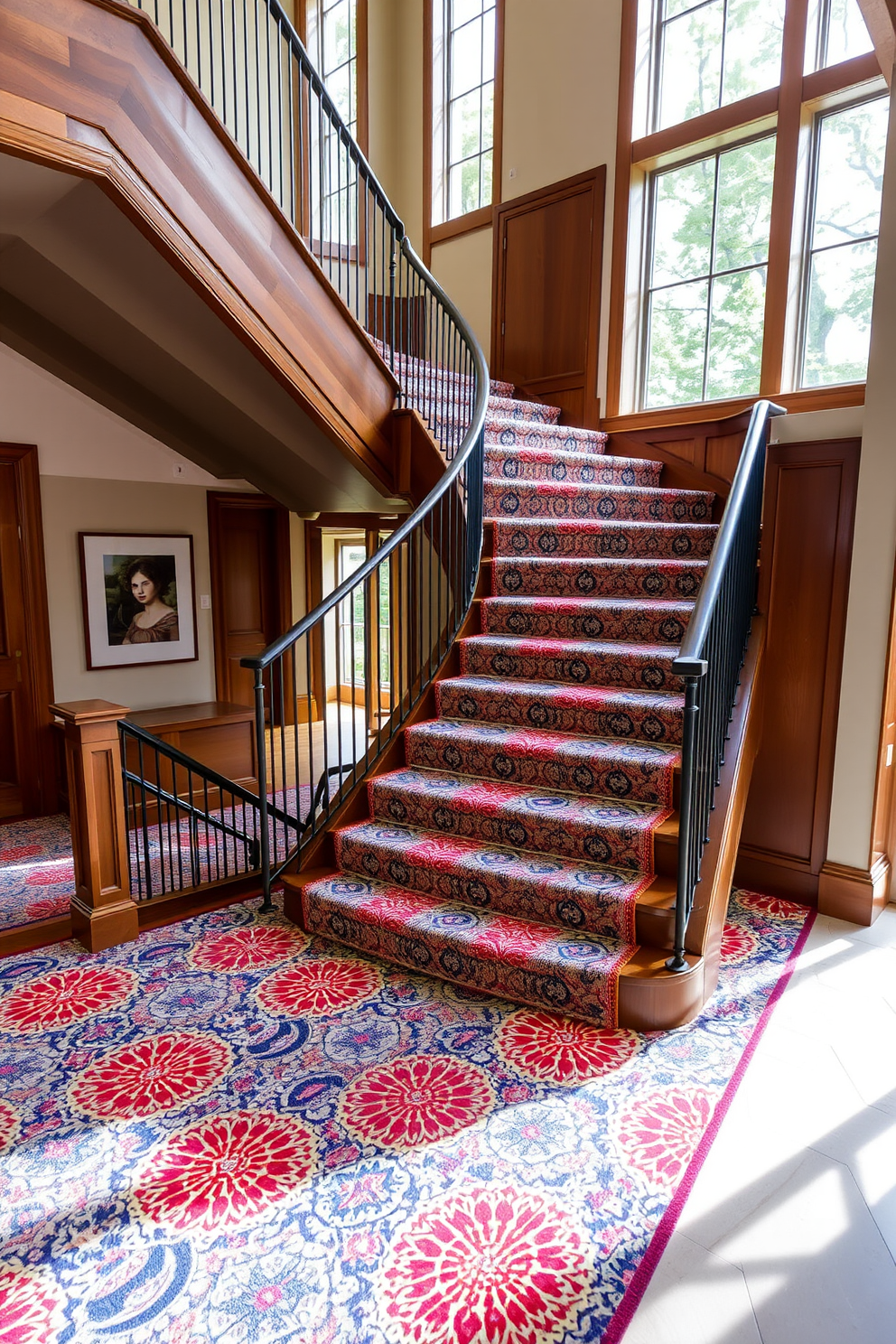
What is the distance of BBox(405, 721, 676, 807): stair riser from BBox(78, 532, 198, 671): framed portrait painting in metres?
3.39

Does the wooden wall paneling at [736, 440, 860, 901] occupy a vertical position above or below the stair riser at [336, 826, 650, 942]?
above

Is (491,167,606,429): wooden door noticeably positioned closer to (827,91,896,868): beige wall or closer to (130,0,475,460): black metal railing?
(130,0,475,460): black metal railing

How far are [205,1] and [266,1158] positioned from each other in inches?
316

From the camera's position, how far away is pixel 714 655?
2799mm

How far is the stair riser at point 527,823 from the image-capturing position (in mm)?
2799

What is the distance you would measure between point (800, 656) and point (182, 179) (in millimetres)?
3233

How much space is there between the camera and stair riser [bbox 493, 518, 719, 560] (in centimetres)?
414

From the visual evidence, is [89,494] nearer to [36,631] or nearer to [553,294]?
[36,631]

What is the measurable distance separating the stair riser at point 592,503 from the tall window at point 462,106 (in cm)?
319

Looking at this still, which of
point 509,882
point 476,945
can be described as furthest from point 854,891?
point 476,945

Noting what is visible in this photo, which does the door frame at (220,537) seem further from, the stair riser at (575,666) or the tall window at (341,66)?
the stair riser at (575,666)

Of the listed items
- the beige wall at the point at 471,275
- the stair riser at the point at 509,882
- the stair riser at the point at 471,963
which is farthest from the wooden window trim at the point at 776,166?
the stair riser at the point at 471,963

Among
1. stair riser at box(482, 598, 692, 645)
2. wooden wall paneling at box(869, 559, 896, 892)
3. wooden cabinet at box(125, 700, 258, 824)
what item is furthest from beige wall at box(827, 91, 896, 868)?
wooden cabinet at box(125, 700, 258, 824)

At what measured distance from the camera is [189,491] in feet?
20.9
